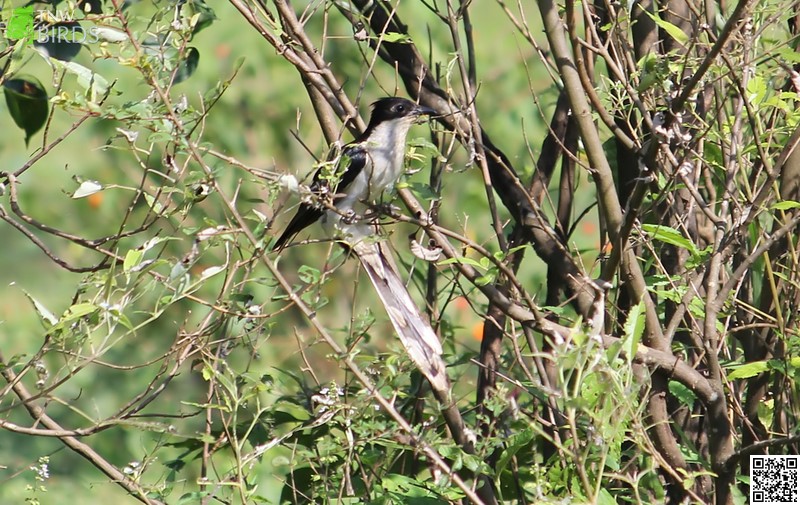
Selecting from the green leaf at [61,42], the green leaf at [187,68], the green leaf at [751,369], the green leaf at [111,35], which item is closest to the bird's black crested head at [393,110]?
the green leaf at [187,68]

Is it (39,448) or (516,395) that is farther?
(39,448)

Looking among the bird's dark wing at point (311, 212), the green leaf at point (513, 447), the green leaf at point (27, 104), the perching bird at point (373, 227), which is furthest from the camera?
the bird's dark wing at point (311, 212)

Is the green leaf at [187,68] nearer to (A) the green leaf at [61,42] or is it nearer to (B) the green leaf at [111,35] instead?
(A) the green leaf at [61,42]

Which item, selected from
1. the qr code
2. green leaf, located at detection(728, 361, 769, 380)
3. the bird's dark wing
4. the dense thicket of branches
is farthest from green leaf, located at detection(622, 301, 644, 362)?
the bird's dark wing

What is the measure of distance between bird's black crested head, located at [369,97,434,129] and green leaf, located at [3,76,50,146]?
1.19 m

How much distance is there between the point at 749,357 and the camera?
113 inches

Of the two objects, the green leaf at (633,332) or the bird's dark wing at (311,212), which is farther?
the bird's dark wing at (311,212)

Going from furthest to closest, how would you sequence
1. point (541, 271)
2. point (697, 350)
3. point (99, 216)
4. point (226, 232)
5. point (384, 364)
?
point (99, 216), point (541, 271), point (697, 350), point (384, 364), point (226, 232)

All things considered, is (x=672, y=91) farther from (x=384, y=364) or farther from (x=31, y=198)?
(x=31, y=198)

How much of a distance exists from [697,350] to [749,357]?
0.59 ft

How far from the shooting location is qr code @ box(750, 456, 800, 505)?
2.53 m

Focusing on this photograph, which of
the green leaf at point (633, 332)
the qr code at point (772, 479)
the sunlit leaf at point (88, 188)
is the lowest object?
the qr code at point (772, 479)

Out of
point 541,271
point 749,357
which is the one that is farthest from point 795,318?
point 541,271

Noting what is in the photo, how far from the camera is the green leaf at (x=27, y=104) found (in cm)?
254
